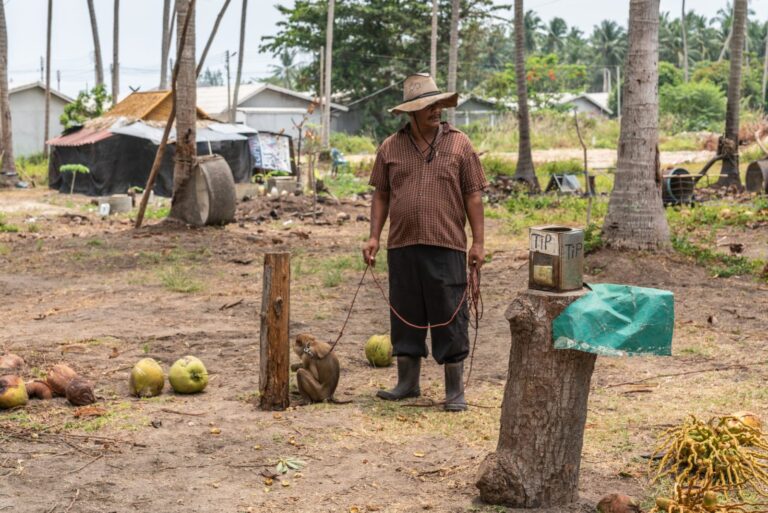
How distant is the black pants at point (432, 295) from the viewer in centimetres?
584

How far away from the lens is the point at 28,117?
41.9 meters

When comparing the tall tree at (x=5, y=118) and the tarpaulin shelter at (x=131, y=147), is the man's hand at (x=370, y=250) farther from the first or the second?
the tall tree at (x=5, y=118)

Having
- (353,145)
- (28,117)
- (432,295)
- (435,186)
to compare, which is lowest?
(432,295)

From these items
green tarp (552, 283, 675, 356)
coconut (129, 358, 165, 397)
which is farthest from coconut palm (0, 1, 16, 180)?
green tarp (552, 283, 675, 356)

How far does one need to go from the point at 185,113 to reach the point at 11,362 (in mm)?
9041

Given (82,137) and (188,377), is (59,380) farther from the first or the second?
(82,137)

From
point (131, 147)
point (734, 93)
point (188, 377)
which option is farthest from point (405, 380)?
point (131, 147)

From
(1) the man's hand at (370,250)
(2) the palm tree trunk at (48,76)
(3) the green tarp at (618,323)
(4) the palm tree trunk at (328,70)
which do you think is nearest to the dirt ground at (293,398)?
(3) the green tarp at (618,323)

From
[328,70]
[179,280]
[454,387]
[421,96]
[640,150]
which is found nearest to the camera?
[421,96]

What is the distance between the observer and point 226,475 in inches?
188

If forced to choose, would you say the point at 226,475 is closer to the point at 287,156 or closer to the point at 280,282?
the point at 280,282

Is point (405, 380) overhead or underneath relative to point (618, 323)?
underneath

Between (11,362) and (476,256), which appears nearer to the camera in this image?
(476,256)

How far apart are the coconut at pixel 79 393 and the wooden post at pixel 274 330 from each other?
1063mm
